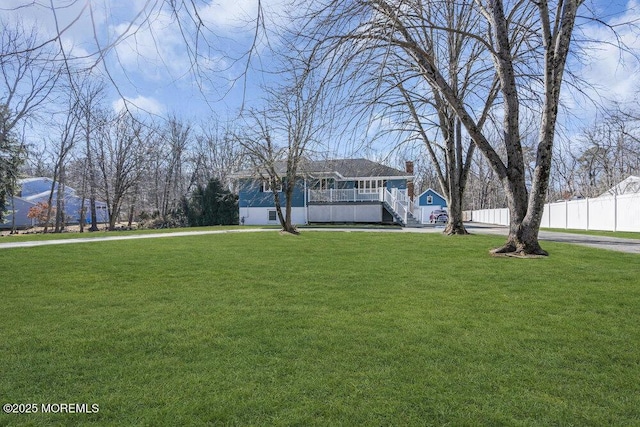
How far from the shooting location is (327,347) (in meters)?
3.33

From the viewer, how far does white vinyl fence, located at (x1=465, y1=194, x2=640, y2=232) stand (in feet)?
53.1

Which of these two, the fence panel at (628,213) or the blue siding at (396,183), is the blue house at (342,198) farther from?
the fence panel at (628,213)

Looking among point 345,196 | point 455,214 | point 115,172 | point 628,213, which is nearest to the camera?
point 628,213

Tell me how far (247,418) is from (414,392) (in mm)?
1070

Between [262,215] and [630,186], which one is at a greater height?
[630,186]

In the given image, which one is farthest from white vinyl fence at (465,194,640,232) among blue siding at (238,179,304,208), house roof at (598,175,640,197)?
blue siding at (238,179,304,208)

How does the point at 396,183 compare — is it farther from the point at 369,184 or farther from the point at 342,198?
the point at 342,198

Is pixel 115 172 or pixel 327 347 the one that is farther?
pixel 115 172

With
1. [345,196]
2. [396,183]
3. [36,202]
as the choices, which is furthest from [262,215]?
[36,202]

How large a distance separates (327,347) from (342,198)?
89.5ft

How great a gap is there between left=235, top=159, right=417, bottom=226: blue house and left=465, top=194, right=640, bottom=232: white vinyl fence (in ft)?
28.8

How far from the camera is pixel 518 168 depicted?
8758 millimetres

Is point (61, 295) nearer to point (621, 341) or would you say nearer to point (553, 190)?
point (621, 341)

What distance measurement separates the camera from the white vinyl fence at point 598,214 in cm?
1617
